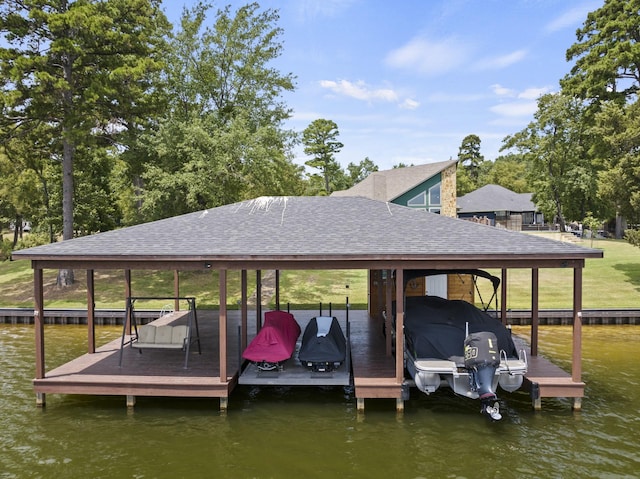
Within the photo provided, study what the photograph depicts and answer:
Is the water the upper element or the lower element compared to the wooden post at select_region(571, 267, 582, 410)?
lower

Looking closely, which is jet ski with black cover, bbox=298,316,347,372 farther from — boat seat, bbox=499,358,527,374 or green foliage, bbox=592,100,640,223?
green foliage, bbox=592,100,640,223

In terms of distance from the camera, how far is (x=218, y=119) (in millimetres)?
27734

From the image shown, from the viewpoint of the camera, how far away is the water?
23.4ft

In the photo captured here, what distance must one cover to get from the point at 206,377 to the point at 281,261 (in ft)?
10.3

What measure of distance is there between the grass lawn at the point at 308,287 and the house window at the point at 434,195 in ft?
18.5

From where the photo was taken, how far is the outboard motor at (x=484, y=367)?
840cm

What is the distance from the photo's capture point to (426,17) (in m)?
24.9

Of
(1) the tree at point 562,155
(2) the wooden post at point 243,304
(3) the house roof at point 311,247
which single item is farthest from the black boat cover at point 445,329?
(1) the tree at point 562,155

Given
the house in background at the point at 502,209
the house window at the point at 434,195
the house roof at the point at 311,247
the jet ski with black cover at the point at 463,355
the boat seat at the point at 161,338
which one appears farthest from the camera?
the house in background at the point at 502,209

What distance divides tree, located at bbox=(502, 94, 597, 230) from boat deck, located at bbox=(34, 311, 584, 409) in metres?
34.2

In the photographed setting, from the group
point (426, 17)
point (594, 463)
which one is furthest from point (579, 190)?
point (594, 463)

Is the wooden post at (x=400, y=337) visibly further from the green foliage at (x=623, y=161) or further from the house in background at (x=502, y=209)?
the house in background at (x=502, y=209)

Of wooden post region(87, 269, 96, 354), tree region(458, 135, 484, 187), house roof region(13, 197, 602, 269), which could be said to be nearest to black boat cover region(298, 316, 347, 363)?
house roof region(13, 197, 602, 269)

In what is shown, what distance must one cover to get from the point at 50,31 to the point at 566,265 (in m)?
24.8
